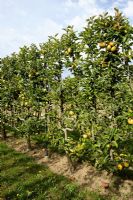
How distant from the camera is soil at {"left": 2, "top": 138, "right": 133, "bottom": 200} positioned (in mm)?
18422

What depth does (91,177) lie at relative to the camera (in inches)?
795

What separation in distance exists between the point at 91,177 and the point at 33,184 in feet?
11.5

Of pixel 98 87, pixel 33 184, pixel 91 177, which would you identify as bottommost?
pixel 33 184

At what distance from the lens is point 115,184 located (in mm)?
18859

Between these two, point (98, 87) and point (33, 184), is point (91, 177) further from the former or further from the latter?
point (98, 87)

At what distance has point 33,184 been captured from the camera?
20.2 m

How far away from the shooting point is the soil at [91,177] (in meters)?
18.4

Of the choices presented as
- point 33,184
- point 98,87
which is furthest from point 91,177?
point 98,87

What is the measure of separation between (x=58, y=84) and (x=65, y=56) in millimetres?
1984

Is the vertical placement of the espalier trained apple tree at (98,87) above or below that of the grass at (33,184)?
above

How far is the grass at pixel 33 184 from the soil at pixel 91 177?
59cm

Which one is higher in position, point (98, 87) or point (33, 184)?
point (98, 87)

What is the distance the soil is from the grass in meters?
0.59

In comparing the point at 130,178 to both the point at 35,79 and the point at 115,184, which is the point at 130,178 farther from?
the point at 35,79
